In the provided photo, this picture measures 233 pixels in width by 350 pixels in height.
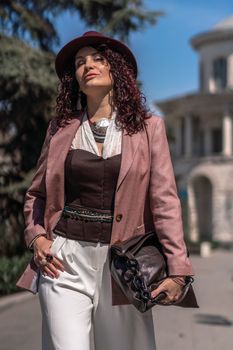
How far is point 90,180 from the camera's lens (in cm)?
321

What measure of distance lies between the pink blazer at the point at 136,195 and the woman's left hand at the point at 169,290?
46 mm

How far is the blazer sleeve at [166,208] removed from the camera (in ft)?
10.2

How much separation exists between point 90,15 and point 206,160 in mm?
34616

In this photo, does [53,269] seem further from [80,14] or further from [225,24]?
[225,24]

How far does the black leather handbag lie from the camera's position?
2.98m

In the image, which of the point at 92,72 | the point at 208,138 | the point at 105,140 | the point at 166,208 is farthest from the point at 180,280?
the point at 208,138

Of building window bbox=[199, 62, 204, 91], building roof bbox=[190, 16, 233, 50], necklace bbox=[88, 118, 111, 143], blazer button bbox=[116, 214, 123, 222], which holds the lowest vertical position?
blazer button bbox=[116, 214, 123, 222]

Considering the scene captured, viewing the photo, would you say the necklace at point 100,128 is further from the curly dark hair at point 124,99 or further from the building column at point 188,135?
the building column at point 188,135

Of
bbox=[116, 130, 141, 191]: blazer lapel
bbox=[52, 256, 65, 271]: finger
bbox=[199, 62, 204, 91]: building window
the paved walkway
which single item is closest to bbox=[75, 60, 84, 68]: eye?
bbox=[116, 130, 141, 191]: blazer lapel

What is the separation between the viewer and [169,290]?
10.0 ft

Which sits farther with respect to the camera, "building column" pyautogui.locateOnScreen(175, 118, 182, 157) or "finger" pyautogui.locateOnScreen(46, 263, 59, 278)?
"building column" pyautogui.locateOnScreen(175, 118, 182, 157)

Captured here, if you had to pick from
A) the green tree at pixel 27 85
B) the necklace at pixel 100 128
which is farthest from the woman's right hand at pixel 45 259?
the green tree at pixel 27 85

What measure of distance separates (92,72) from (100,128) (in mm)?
272

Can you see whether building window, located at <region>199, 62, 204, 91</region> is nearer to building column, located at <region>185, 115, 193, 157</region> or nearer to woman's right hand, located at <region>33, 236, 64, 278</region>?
building column, located at <region>185, 115, 193, 157</region>
